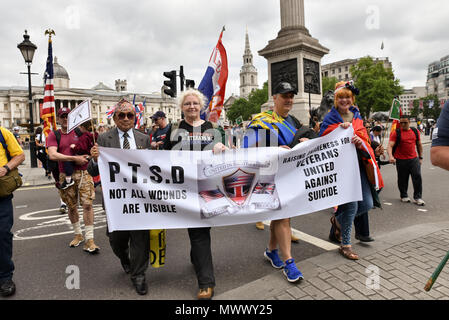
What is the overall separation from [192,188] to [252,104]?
95027 mm

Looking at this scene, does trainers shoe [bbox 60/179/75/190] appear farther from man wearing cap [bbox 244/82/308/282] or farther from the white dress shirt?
man wearing cap [bbox 244/82/308/282]

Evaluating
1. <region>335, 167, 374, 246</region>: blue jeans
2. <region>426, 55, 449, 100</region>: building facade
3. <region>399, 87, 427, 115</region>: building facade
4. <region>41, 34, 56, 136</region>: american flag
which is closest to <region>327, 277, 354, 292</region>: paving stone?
<region>335, 167, 374, 246</region>: blue jeans

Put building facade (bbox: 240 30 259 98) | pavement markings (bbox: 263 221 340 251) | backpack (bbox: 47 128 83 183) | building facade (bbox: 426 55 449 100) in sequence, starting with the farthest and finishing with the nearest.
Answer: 1. building facade (bbox: 240 30 259 98)
2. building facade (bbox: 426 55 449 100)
3. backpack (bbox: 47 128 83 183)
4. pavement markings (bbox: 263 221 340 251)

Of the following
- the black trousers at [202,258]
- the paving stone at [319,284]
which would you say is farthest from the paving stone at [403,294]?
the black trousers at [202,258]

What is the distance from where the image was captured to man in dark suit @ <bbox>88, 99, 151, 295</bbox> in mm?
3268

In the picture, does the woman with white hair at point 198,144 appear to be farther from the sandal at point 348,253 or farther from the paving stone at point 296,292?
the sandal at point 348,253

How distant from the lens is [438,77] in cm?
13712

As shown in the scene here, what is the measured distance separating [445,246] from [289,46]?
649 inches

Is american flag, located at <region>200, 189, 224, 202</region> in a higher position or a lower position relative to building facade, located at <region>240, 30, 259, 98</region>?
lower

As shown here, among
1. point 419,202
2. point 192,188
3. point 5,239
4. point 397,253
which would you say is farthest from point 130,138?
point 419,202

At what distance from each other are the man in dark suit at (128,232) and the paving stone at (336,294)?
1855mm

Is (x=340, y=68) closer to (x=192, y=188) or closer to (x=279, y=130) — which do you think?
(x=279, y=130)

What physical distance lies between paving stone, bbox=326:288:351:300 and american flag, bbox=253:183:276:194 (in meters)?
1.14
